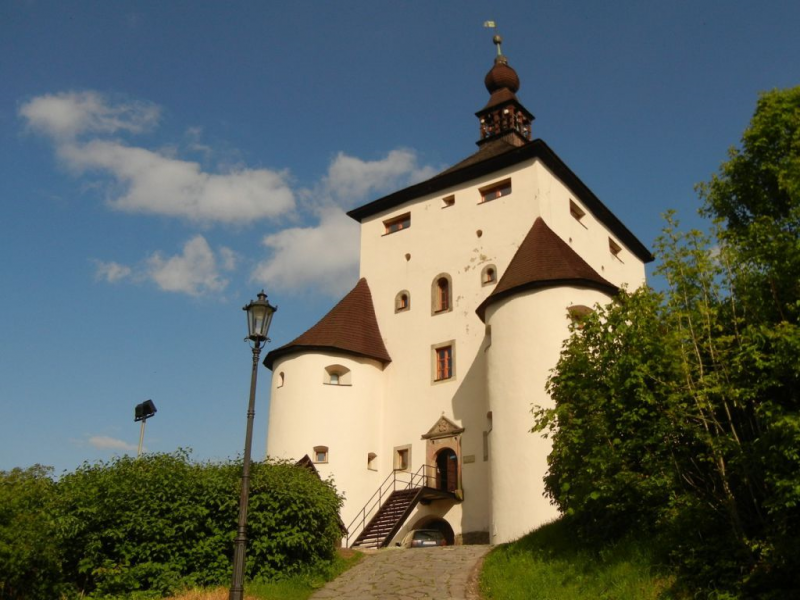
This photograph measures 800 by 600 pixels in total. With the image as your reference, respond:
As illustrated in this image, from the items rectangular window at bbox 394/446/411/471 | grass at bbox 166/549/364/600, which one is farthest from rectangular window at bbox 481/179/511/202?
grass at bbox 166/549/364/600

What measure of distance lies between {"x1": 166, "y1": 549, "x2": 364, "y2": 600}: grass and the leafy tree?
15.8 feet

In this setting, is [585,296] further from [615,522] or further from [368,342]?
[615,522]

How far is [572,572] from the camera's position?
13.6 meters

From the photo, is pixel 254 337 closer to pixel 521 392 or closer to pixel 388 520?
pixel 521 392

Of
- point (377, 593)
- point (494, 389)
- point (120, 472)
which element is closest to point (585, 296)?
point (494, 389)

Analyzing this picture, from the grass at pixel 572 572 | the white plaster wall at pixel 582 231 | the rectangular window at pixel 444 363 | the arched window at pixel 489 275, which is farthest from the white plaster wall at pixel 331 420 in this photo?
the grass at pixel 572 572

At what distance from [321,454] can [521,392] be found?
286 inches

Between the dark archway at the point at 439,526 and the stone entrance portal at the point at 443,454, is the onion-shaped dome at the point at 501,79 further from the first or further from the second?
the dark archway at the point at 439,526

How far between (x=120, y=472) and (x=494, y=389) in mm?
10843

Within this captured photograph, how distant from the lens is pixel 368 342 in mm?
28719

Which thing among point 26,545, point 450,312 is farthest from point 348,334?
point 26,545

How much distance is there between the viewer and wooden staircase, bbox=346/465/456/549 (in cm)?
2398

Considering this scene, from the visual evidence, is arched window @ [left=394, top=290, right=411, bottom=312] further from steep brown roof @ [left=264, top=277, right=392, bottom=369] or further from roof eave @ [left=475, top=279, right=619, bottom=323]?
roof eave @ [left=475, top=279, right=619, bottom=323]

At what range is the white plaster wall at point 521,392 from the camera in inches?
830
